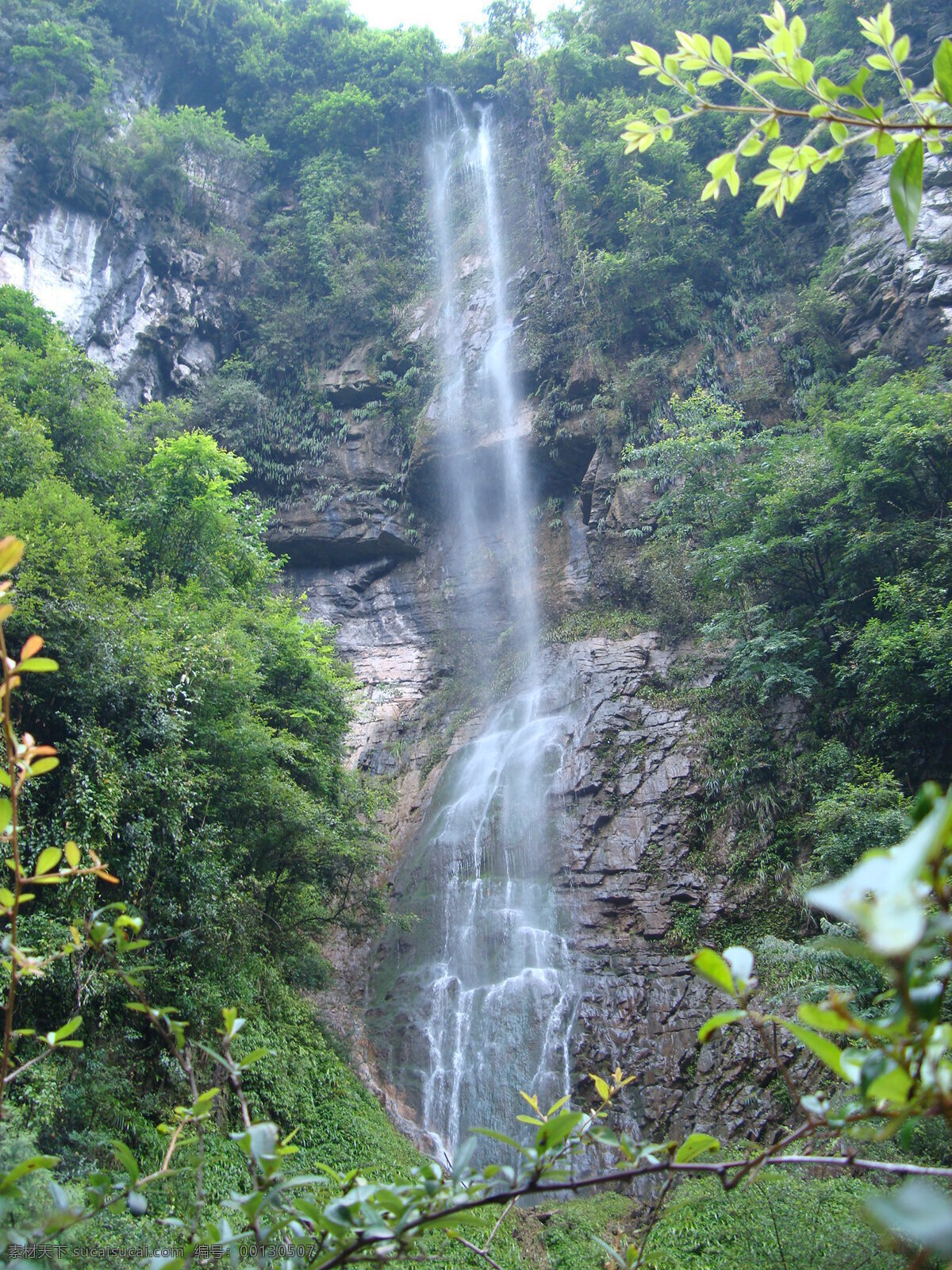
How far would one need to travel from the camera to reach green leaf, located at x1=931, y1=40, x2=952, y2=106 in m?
1.06

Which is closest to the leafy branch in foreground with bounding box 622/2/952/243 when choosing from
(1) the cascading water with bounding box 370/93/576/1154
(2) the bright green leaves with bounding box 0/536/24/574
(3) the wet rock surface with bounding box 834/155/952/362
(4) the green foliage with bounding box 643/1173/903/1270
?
(2) the bright green leaves with bounding box 0/536/24/574

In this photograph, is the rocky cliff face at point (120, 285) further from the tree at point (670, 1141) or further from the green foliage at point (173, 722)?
the tree at point (670, 1141)

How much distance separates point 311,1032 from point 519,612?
1038 centimetres

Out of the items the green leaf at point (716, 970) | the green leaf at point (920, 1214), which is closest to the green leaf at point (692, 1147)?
the green leaf at point (716, 970)

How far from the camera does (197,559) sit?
11.3 metres

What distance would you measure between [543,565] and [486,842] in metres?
7.37

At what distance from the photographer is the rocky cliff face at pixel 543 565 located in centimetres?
941

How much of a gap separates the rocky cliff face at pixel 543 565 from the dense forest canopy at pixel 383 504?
0.29 m

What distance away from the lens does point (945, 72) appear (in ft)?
3.54

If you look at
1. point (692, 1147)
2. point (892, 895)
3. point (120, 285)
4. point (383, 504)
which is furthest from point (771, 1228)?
point (120, 285)

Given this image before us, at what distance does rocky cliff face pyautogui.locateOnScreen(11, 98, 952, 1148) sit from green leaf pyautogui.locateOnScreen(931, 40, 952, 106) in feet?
29.7

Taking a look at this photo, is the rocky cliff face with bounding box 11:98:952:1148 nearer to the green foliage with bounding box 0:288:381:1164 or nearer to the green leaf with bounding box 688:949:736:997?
the green foliage with bounding box 0:288:381:1164

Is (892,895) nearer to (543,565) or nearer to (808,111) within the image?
(808,111)

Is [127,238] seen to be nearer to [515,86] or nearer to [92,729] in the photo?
[515,86]
